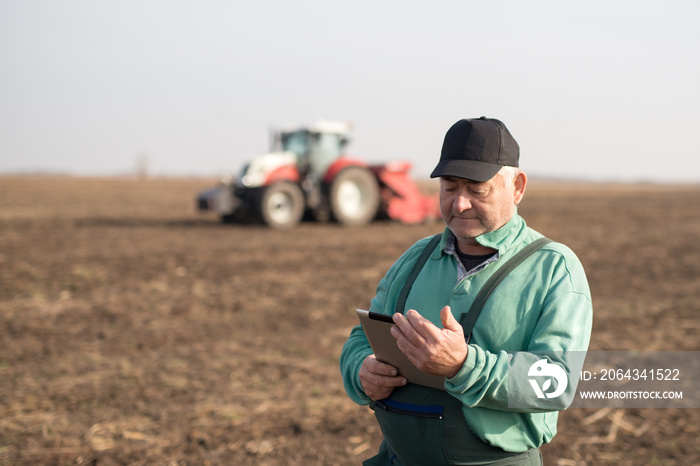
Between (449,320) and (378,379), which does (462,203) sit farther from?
(378,379)

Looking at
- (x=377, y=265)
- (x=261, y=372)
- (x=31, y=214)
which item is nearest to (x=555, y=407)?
(x=261, y=372)

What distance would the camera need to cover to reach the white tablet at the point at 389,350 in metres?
1.97

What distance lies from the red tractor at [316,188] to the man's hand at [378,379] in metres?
12.3

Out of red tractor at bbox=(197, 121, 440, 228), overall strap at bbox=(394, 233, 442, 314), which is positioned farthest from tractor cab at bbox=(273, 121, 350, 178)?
overall strap at bbox=(394, 233, 442, 314)

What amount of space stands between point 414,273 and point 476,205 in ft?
1.07

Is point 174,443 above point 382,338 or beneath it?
beneath

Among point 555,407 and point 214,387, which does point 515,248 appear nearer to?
point 555,407

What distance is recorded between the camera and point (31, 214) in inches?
737

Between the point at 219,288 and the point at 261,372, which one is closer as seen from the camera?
the point at 261,372

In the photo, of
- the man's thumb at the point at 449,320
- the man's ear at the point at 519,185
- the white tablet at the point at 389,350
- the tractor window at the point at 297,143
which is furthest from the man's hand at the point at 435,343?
the tractor window at the point at 297,143

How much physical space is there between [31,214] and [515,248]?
19.2 metres

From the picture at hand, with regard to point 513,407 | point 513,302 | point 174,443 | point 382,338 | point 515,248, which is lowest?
point 174,443

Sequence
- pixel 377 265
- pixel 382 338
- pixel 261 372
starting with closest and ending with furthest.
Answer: pixel 382 338, pixel 261 372, pixel 377 265

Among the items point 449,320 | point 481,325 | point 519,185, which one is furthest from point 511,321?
point 519,185
